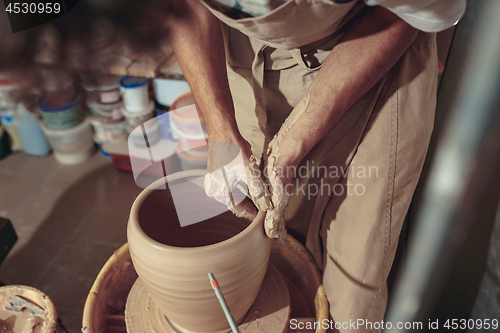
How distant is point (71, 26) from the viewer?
1.55 feet

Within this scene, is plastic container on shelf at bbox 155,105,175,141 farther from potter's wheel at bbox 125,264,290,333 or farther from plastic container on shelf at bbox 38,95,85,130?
potter's wheel at bbox 125,264,290,333

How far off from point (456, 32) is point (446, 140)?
2.86 ft

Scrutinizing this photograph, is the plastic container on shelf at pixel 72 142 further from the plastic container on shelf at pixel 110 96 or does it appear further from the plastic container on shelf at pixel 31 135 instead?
the plastic container on shelf at pixel 110 96

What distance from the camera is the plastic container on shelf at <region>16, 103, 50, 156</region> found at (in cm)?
246

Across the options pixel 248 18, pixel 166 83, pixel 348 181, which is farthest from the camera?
pixel 166 83

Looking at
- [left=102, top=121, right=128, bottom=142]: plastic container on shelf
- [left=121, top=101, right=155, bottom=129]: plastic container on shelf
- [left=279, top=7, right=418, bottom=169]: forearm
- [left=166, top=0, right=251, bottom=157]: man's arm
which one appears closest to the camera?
[left=279, top=7, right=418, bottom=169]: forearm

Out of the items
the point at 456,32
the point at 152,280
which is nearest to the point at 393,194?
the point at 456,32

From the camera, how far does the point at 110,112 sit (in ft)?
7.75

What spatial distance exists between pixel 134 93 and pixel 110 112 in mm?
265

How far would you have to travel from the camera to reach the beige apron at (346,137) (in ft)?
2.90

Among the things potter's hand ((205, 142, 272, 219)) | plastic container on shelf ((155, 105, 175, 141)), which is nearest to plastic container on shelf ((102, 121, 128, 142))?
plastic container on shelf ((155, 105, 175, 141))

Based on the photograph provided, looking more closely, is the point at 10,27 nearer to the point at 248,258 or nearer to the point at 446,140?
the point at 446,140

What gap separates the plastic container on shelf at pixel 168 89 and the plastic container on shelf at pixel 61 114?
1.84ft

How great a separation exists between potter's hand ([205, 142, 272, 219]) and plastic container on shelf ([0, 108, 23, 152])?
2.14 meters
